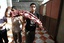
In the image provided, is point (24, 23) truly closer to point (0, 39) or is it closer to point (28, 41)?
point (28, 41)

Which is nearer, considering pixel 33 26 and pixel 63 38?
pixel 33 26

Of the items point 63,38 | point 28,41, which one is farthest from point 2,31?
point 63,38

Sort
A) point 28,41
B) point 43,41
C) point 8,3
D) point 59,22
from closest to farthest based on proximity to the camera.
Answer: point 28,41, point 59,22, point 43,41, point 8,3

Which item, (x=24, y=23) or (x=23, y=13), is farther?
Result: (x=24, y=23)

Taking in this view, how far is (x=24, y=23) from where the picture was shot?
1.91m

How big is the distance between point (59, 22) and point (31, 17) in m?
0.99

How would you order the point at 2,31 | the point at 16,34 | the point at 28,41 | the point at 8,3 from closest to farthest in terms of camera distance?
the point at 2,31 → the point at 28,41 → the point at 16,34 → the point at 8,3

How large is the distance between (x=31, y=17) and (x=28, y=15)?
0.22ft

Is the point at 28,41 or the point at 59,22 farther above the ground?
the point at 59,22

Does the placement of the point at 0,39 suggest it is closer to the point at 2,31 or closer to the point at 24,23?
the point at 2,31

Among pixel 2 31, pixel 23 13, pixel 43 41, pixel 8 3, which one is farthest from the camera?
pixel 8 3

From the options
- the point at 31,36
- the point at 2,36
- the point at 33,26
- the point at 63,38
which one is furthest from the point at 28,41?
the point at 63,38

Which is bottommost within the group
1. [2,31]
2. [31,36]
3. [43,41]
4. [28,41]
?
[43,41]

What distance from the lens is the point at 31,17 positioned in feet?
5.41
